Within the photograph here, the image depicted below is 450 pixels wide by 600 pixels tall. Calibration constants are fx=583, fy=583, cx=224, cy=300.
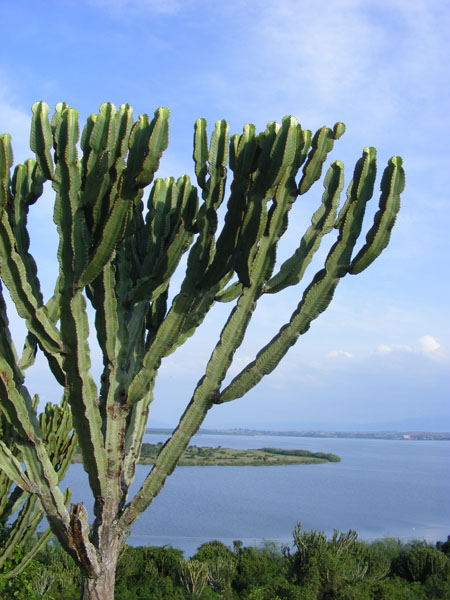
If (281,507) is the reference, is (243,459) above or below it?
below

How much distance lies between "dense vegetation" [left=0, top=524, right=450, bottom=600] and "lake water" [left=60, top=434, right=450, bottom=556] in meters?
8.83

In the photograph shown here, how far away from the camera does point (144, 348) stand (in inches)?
165

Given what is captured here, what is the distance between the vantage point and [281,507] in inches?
1532

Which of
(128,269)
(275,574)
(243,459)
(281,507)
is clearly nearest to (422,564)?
(275,574)

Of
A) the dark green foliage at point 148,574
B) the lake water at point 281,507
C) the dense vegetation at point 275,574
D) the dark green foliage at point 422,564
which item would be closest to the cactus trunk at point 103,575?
the dense vegetation at point 275,574

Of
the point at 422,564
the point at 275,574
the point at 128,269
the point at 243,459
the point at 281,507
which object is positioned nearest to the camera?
the point at 128,269

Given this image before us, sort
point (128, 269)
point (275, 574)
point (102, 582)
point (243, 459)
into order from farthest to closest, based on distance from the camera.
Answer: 1. point (243, 459)
2. point (275, 574)
3. point (128, 269)
4. point (102, 582)

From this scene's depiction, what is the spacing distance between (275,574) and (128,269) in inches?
477

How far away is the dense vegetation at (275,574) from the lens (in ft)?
37.2

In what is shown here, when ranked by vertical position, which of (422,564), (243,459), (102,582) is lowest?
(243,459)

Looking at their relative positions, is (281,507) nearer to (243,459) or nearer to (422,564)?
(422,564)

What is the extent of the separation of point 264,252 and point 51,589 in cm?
1040

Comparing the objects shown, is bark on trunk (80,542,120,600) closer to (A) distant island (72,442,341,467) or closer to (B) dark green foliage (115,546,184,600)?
(B) dark green foliage (115,546,184,600)

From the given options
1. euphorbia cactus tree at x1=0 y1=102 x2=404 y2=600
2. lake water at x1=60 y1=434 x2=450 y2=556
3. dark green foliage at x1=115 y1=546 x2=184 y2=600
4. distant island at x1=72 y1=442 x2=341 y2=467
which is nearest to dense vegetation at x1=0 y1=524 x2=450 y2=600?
dark green foliage at x1=115 y1=546 x2=184 y2=600
